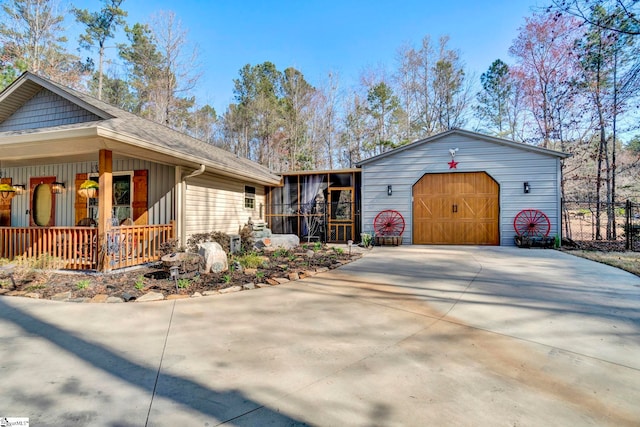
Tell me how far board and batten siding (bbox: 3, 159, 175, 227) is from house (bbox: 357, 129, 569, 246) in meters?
6.11

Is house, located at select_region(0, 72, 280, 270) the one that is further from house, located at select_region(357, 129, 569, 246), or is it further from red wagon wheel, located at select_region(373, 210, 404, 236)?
house, located at select_region(357, 129, 569, 246)

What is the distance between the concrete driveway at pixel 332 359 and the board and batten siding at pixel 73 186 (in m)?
3.29

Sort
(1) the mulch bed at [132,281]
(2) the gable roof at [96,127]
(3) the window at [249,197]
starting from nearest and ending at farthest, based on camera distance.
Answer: (1) the mulch bed at [132,281] < (2) the gable roof at [96,127] < (3) the window at [249,197]

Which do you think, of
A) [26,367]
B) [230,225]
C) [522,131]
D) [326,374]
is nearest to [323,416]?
[326,374]

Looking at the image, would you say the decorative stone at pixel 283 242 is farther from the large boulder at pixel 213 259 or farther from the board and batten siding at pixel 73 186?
the large boulder at pixel 213 259

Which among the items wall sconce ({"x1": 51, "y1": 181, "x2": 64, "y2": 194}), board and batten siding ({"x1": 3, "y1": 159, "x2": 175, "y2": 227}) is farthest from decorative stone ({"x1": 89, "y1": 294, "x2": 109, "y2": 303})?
wall sconce ({"x1": 51, "y1": 181, "x2": 64, "y2": 194})

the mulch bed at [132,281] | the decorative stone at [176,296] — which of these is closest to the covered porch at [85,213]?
the mulch bed at [132,281]

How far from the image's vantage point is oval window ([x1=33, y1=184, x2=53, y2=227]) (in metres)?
7.92

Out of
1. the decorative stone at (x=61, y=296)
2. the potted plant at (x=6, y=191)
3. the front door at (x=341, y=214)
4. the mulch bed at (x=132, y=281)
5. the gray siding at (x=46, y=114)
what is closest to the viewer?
the decorative stone at (x=61, y=296)

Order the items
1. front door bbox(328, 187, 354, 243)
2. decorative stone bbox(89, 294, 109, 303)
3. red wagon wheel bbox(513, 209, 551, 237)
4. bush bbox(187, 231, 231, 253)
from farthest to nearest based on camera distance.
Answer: front door bbox(328, 187, 354, 243), red wagon wheel bbox(513, 209, 551, 237), bush bbox(187, 231, 231, 253), decorative stone bbox(89, 294, 109, 303)

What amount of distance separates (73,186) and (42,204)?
1339mm

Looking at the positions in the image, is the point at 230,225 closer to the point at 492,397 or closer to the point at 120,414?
the point at 120,414

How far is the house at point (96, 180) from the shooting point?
503 centimetres

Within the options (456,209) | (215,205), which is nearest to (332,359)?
(215,205)
